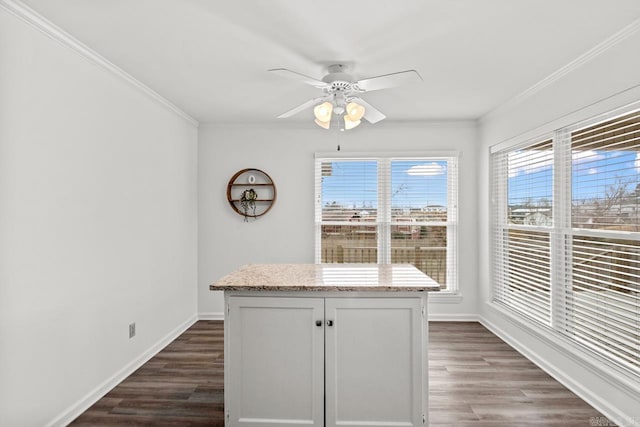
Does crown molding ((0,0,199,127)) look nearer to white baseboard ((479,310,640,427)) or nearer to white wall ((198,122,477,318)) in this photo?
white wall ((198,122,477,318))

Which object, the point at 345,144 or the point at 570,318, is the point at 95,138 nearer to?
the point at 345,144

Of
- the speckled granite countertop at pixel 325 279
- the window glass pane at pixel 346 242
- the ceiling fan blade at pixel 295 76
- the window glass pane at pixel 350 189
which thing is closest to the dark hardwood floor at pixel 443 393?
the speckled granite countertop at pixel 325 279

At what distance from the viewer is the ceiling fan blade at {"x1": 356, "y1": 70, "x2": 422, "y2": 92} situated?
233cm

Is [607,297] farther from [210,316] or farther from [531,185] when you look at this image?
[210,316]

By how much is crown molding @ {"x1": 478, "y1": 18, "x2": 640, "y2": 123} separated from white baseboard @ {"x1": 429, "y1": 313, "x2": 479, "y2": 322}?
7.95 ft

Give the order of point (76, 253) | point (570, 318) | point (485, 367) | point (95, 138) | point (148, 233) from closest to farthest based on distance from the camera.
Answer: point (76, 253) < point (95, 138) < point (570, 318) < point (485, 367) < point (148, 233)

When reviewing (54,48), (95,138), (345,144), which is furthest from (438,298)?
(54,48)

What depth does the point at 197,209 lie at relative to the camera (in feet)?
15.6

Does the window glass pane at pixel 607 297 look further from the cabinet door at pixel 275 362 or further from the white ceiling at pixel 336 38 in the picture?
the cabinet door at pixel 275 362

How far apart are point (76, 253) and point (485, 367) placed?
3.29 meters

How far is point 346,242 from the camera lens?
4.80 metres

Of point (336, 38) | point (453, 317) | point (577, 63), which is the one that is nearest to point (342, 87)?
point (336, 38)

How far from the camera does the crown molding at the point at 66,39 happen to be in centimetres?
205

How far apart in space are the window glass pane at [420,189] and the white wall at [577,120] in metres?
0.74
